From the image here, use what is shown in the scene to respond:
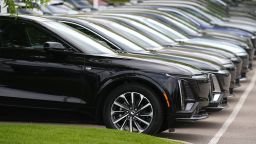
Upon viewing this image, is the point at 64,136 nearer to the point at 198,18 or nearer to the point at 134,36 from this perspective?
the point at 134,36

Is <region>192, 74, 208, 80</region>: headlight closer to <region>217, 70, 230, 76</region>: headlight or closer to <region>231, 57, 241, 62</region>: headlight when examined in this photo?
<region>217, 70, 230, 76</region>: headlight

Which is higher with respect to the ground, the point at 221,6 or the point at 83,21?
the point at 83,21

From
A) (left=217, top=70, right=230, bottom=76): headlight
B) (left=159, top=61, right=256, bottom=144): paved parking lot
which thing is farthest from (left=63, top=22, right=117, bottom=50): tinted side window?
(left=217, top=70, right=230, bottom=76): headlight

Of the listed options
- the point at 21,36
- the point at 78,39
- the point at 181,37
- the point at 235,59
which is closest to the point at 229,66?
the point at 235,59

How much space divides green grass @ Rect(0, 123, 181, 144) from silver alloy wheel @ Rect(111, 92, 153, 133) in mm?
879

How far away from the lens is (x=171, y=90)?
457 inches

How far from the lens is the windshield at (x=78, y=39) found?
39.9 feet

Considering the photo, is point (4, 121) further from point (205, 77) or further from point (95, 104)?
point (205, 77)

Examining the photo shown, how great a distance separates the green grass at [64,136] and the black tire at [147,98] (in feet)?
2.90

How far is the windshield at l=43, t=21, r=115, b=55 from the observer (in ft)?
39.9

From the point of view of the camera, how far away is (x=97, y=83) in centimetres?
1184

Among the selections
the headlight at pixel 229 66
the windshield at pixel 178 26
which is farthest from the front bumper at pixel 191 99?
the windshield at pixel 178 26

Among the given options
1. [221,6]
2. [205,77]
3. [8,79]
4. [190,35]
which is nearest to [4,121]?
[8,79]

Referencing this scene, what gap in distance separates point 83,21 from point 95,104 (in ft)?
6.45
